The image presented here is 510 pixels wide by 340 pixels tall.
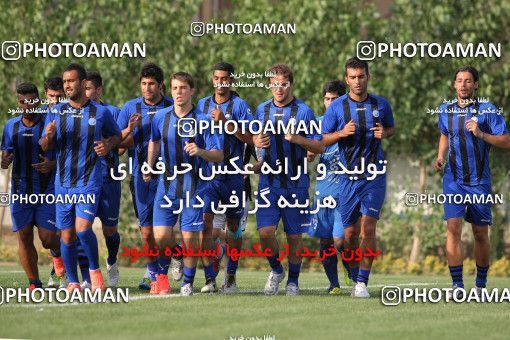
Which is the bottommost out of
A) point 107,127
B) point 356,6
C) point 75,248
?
point 75,248

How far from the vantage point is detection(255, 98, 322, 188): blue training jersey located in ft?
45.2

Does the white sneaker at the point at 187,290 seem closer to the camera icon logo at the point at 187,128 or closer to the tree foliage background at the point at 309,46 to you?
the camera icon logo at the point at 187,128

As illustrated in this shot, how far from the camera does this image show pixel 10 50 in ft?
72.4

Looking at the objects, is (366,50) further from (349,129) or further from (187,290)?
(187,290)

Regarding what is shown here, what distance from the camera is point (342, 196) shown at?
13.8m

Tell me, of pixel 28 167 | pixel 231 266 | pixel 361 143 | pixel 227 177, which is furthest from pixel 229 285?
pixel 28 167

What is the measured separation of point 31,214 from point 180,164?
1.65 metres

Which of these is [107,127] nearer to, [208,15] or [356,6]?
[356,6]

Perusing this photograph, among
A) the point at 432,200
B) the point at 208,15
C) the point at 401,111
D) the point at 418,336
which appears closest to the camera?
the point at 418,336

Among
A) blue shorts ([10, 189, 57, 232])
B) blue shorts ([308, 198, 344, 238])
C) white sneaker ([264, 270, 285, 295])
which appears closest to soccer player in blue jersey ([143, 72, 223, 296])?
white sneaker ([264, 270, 285, 295])

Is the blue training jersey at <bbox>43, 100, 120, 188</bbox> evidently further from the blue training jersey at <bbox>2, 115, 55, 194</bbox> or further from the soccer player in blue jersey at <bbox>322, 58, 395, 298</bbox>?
the soccer player in blue jersey at <bbox>322, 58, 395, 298</bbox>

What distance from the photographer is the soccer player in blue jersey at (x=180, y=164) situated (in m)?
13.3

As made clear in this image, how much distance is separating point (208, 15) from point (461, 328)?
15.6 meters

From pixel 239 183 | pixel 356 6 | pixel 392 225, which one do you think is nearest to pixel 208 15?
pixel 356 6
